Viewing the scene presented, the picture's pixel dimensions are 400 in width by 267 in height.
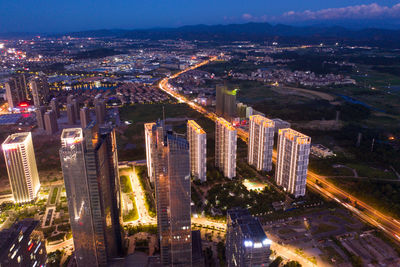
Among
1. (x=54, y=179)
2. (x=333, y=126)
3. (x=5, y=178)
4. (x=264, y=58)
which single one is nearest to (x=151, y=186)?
(x=54, y=179)

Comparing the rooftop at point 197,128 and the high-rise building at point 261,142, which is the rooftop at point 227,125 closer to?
the rooftop at point 197,128

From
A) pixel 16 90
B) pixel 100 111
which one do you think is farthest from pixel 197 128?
pixel 16 90

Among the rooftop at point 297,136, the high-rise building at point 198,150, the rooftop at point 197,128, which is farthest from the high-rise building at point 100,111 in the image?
the rooftop at point 297,136

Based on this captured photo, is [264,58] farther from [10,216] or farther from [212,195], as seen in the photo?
[10,216]

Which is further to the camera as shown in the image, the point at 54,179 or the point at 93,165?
the point at 54,179

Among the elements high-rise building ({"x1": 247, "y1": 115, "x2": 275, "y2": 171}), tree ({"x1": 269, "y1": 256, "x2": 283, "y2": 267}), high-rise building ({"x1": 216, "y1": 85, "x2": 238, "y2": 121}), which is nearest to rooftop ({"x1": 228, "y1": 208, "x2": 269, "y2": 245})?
tree ({"x1": 269, "y1": 256, "x2": 283, "y2": 267})

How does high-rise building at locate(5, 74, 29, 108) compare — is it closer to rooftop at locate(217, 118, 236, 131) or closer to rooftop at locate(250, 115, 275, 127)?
rooftop at locate(217, 118, 236, 131)

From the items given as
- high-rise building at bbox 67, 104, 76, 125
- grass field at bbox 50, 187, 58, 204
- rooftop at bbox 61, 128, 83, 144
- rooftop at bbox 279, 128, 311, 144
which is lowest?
grass field at bbox 50, 187, 58, 204
